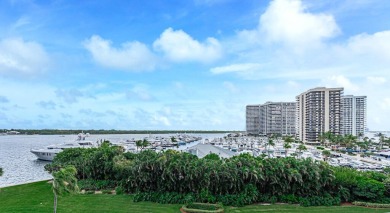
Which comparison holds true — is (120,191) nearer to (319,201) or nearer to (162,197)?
(162,197)

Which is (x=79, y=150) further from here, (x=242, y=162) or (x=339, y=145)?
(x=339, y=145)

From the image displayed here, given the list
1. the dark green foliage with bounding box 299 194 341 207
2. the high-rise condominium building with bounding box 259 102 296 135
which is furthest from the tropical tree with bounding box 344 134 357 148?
the high-rise condominium building with bounding box 259 102 296 135

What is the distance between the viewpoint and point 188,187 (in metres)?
25.5

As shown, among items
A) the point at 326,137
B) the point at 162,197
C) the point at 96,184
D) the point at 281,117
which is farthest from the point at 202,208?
the point at 281,117

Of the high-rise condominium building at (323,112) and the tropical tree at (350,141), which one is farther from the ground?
the high-rise condominium building at (323,112)

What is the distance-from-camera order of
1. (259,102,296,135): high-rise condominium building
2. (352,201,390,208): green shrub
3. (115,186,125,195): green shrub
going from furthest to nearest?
(259,102,296,135): high-rise condominium building → (115,186,125,195): green shrub → (352,201,390,208): green shrub

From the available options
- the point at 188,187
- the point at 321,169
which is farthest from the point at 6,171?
the point at 321,169

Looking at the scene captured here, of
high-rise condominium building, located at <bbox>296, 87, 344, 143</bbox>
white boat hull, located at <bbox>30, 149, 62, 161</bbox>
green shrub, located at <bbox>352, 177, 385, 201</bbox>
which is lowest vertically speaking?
white boat hull, located at <bbox>30, 149, 62, 161</bbox>

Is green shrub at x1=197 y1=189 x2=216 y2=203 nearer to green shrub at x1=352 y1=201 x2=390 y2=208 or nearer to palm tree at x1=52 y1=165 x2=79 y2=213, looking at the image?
palm tree at x1=52 y1=165 x2=79 y2=213

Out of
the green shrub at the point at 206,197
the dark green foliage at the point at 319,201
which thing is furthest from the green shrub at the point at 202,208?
the dark green foliage at the point at 319,201

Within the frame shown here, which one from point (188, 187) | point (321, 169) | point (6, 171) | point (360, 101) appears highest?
point (360, 101)

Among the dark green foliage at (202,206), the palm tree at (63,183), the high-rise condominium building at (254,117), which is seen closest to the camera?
the palm tree at (63,183)

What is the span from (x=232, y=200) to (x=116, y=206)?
31.5 feet

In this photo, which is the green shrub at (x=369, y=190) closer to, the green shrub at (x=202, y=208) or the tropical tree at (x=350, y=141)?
the green shrub at (x=202, y=208)
